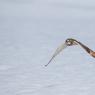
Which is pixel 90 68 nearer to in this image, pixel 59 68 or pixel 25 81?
pixel 59 68

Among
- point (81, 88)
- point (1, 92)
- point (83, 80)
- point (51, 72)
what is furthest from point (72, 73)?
point (1, 92)

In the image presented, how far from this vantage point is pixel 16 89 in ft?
99.4

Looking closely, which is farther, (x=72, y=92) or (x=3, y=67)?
(x=3, y=67)

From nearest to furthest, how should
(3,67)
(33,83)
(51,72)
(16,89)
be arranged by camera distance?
1. (16,89)
2. (33,83)
3. (51,72)
4. (3,67)

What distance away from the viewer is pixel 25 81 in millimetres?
35344

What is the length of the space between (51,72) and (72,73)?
1883mm

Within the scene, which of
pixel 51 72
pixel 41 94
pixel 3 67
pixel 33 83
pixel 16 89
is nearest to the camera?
pixel 41 94

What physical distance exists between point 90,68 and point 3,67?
846 centimetres

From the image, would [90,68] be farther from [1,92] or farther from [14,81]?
[1,92]

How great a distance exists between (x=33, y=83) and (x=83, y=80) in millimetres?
4029

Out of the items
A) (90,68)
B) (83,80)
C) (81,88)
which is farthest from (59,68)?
(81,88)

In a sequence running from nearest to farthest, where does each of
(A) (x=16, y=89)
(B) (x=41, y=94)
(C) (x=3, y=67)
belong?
1. (B) (x=41, y=94)
2. (A) (x=16, y=89)
3. (C) (x=3, y=67)

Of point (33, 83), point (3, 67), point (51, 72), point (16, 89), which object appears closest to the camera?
point (16, 89)

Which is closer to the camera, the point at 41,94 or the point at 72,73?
the point at 41,94
